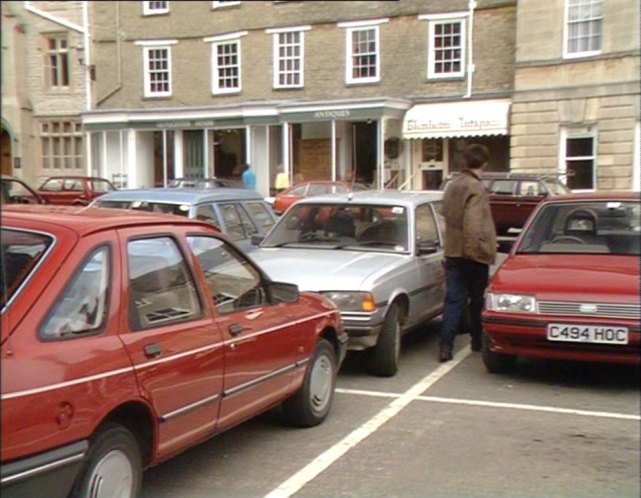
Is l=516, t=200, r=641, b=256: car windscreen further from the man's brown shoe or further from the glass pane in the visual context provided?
the glass pane

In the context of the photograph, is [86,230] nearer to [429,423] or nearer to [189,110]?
[429,423]

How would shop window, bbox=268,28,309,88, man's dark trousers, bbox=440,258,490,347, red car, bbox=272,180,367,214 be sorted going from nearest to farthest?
man's dark trousers, bbox=440,258,490,347, red car, bbox=272,180,367,214, shop window, bbox=268,28,309,88

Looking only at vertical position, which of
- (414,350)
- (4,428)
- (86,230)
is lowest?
(414,350)

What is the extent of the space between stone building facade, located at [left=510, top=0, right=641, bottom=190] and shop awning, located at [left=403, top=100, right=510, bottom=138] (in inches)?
23.2

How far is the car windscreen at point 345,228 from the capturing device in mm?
7301

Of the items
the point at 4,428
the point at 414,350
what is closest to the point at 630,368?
the point at 414,350

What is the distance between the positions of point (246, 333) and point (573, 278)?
2.97 metres

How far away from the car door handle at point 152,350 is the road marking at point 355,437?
3.50 ft

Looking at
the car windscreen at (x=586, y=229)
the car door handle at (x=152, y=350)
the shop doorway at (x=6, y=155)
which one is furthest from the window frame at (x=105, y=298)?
the car windscreen at (x=586, y=229)

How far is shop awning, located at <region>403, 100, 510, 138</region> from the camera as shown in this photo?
23625mm

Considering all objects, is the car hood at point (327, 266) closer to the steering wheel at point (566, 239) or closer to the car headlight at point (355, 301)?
the car headlight at point (355, 301)

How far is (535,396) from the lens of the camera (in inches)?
232

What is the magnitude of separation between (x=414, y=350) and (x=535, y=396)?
72.0 inches

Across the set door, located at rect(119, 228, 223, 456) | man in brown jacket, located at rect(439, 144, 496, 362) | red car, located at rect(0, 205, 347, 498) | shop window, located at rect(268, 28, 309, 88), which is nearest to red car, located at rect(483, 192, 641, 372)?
man in brown jacket, located at rect(439, 144, 496, 362)
